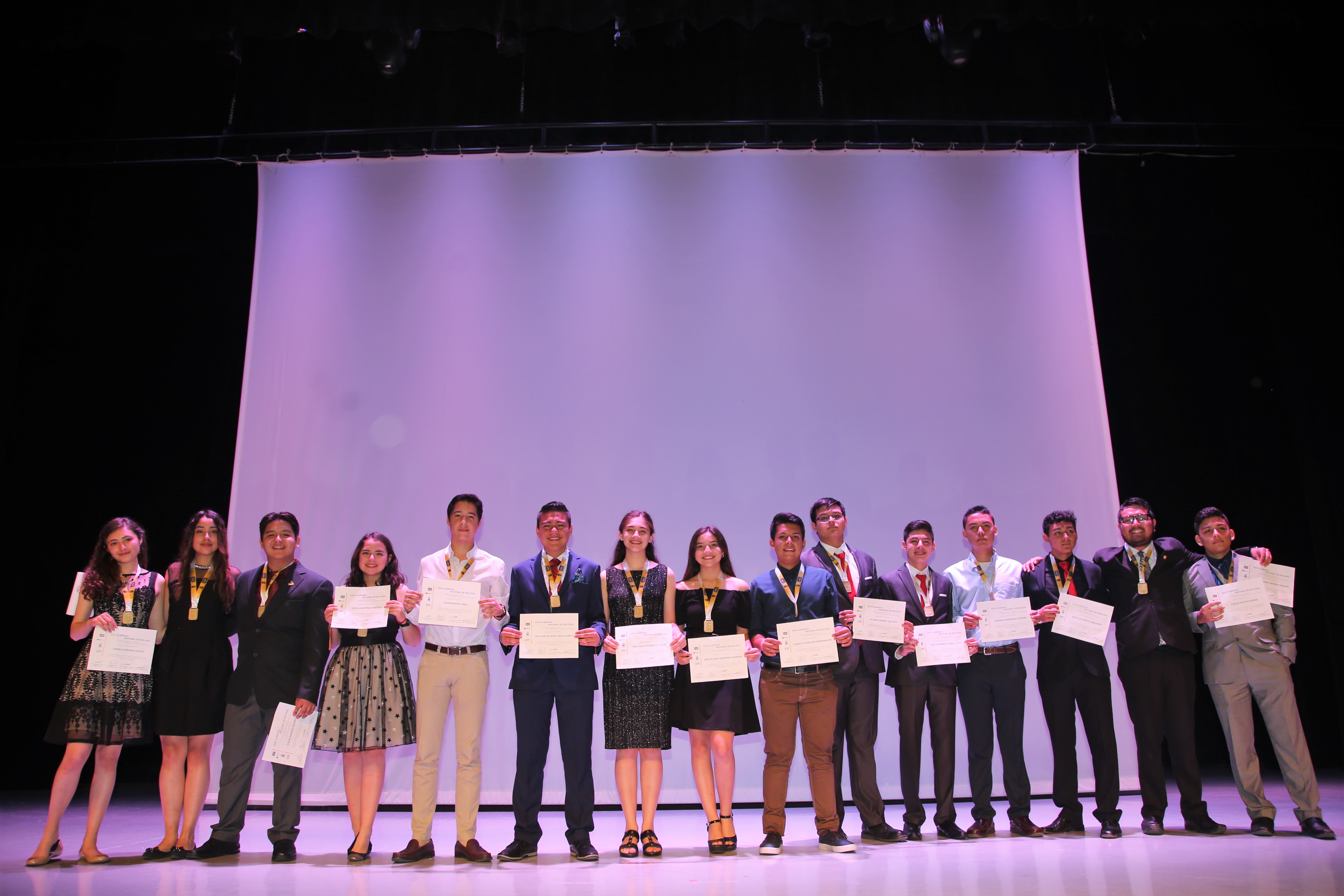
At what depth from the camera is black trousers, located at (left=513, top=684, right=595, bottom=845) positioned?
3855 millimetres

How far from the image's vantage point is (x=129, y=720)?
3871 mm

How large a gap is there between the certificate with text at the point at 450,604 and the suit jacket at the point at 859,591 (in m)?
Answer: 1.56

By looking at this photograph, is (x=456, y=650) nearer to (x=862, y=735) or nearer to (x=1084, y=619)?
(x=862, y=735)

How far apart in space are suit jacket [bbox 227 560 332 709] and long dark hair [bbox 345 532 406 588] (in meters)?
0.15

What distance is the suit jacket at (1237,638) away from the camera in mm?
4156

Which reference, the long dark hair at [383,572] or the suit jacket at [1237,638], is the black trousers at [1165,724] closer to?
the suit jacket at [1237,638]

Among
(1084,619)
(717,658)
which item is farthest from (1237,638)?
(717,658)

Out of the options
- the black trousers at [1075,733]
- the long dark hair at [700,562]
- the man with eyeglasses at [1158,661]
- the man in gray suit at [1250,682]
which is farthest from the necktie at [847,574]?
the man in gray suit at [1250,682]

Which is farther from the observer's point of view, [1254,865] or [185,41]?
[185,41]

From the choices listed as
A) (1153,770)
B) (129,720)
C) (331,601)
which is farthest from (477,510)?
(1153,770)

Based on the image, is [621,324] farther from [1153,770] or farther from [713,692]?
[1153,770]

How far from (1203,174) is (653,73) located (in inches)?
169

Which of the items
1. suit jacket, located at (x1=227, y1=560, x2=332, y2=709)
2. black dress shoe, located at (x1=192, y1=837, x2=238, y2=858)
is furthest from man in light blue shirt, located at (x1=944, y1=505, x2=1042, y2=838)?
black dress shoe, located at (x1=192, y1=837, x2=238, y2=858)

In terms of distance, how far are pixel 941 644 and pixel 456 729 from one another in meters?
2.28
